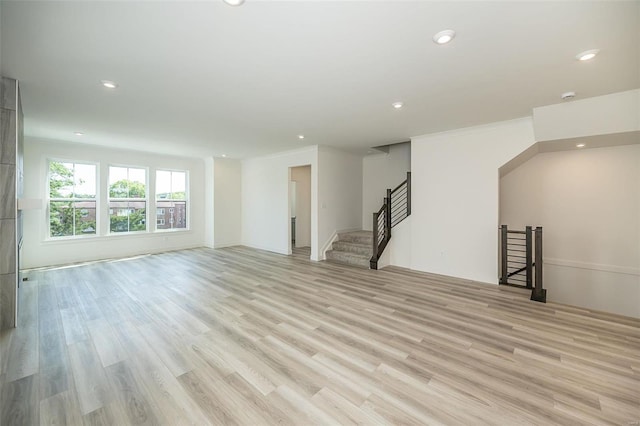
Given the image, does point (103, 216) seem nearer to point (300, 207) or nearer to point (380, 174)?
point (300, 207)

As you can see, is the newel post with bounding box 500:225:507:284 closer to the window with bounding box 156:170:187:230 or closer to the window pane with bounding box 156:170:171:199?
the window with bounding box 156:170:187:230

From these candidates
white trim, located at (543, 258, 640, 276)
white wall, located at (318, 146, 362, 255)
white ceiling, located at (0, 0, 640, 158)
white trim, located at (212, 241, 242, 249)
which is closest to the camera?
white ceiling, located at (0, 0, 640, 158)

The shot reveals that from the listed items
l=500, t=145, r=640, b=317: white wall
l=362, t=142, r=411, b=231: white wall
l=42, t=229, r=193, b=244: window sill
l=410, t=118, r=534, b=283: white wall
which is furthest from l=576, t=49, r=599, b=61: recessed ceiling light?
l=42, t=229, r=193, b=244: window sill

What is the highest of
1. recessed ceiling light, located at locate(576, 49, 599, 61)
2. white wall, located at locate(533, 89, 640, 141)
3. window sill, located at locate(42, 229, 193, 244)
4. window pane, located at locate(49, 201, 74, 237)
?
recessed ceiling light, located at locate(576, 49, 599, 61)

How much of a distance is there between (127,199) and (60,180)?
4.25 feet

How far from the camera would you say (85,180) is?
6051 millimetres

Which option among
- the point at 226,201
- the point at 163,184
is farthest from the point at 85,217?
the point at 226,201

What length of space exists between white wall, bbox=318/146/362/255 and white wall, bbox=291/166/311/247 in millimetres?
1755

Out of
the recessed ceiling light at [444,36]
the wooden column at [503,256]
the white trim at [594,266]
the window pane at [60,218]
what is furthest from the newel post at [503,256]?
the window pane at [60,218]

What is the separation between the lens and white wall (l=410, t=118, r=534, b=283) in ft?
14.2

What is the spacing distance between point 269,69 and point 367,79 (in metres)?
1.06

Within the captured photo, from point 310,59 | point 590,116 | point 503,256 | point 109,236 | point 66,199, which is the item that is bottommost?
point 503,256

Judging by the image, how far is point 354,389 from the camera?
6.20ft

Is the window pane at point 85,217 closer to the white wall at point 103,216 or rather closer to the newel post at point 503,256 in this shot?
the white wall at point 103,216
